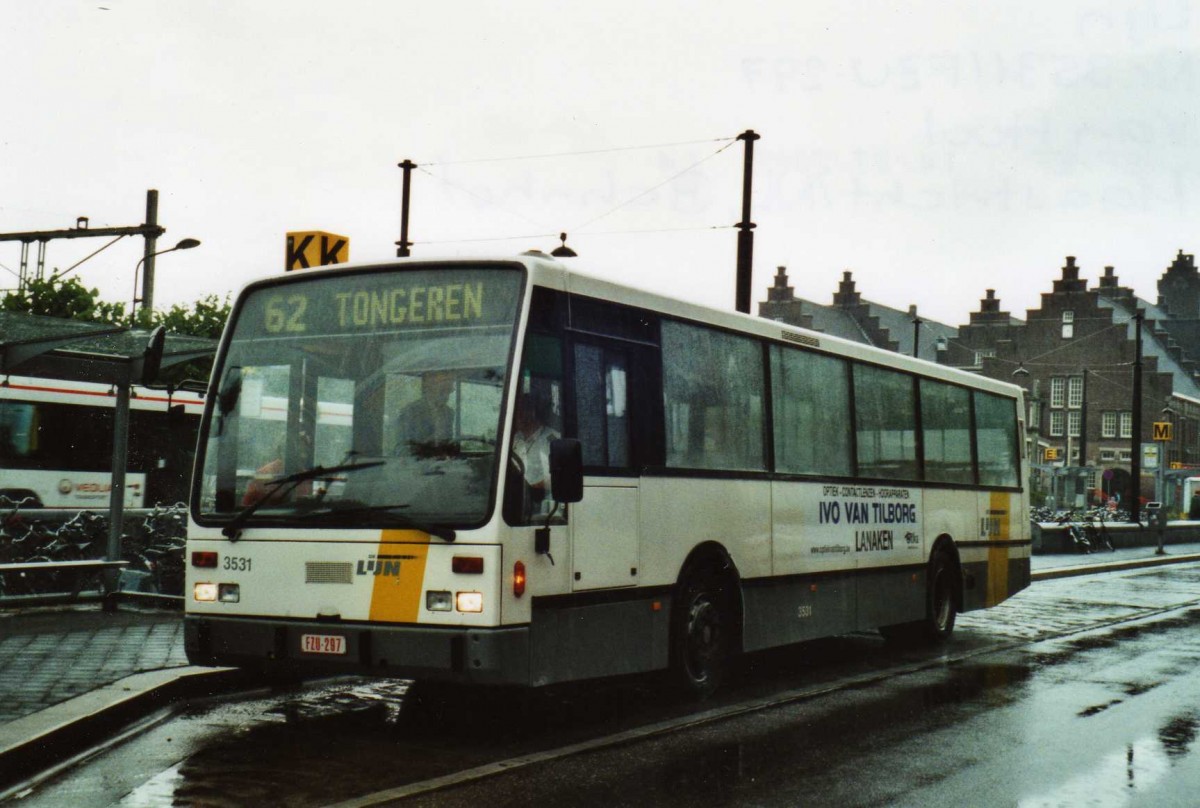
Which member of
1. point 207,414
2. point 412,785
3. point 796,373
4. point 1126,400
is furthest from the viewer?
point 1126,400

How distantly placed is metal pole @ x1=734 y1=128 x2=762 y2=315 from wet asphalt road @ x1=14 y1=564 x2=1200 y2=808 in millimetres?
12050

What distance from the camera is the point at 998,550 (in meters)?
15.6

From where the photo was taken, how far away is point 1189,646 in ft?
45.2

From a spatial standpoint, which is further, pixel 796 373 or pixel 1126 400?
pixel 1126 400

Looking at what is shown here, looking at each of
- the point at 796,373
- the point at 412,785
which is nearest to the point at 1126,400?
the point at 796,373

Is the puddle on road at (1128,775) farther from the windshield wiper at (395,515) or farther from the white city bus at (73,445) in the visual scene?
the white city bus at (73,445)

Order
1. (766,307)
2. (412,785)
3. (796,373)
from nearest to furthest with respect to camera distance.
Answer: (412,785) < (796,373) < (766,307)

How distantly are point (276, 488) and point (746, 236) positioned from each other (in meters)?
16.7

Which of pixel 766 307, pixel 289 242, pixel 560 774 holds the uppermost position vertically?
pixel 766 307

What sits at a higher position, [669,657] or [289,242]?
[289,242]

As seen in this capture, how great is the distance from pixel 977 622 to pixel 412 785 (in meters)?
11.3

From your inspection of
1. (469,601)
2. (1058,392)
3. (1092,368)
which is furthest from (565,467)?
(1058,392)

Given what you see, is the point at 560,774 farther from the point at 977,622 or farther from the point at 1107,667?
the point at 977,622

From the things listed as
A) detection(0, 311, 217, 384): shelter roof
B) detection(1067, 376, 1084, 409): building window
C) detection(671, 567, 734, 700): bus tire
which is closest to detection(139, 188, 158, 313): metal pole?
detection(0, 311, 217, 384): shelter roof
